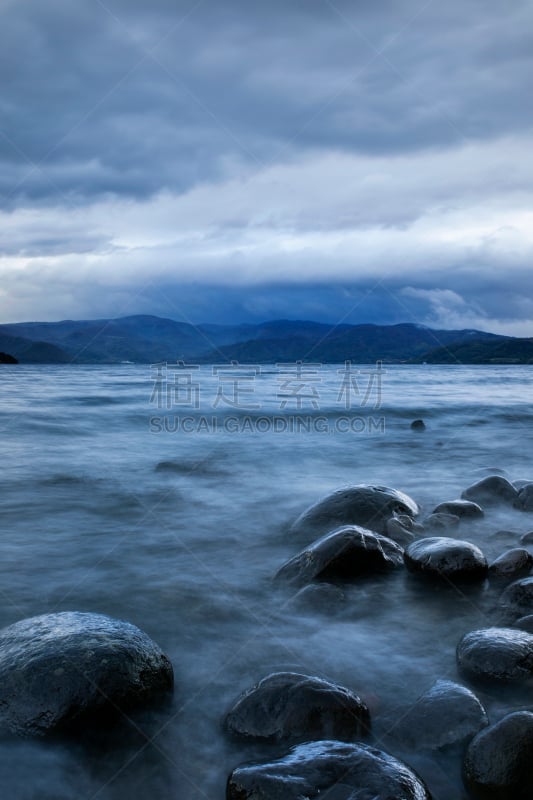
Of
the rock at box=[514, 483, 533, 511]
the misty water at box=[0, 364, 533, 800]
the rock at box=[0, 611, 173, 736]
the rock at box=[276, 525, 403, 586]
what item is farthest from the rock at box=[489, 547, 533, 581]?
the rock at box=[0, 611, 173, 736]

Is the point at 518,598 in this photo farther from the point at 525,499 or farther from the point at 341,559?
the point at 525,499

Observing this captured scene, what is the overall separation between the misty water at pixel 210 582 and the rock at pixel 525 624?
0.27 meters

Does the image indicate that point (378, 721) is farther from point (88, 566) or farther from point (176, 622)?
point (88, 566)

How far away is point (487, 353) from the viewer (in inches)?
5285

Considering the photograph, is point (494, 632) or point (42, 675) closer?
point (42, 675)

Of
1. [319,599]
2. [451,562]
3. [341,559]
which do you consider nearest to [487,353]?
[451,562]

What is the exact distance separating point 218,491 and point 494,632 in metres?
5.68

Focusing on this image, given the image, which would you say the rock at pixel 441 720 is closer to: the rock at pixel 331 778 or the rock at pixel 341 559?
the rock at pixel 331 778

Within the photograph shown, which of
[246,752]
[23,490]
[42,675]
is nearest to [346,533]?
[246,752]

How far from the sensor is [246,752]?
118 inches

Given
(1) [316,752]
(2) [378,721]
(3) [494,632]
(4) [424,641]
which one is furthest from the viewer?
(4) [424,641]

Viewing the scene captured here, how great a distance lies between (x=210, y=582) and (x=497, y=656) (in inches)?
100

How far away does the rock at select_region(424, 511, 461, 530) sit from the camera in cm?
647

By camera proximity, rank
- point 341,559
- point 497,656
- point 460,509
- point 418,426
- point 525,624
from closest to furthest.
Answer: point 497,656 < point 525,624 < point 341,559 < point 460,509 < point 418,426
